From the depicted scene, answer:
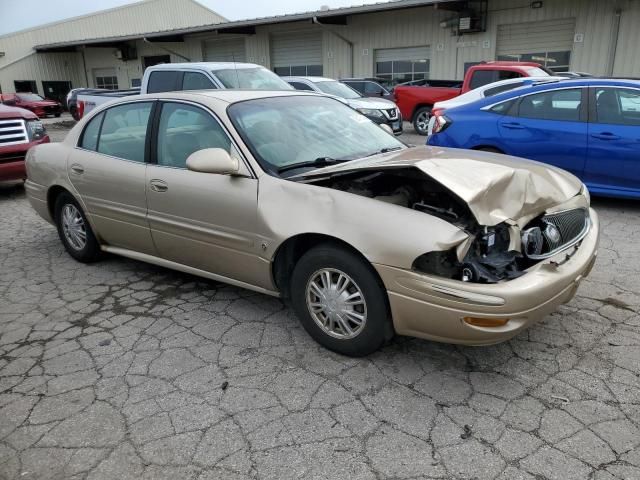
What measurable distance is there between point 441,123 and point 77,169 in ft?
15.6

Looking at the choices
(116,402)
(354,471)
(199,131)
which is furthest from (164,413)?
(199,131)

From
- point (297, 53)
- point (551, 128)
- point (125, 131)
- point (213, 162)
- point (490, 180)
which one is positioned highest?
point (297, 53)

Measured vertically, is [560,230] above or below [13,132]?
below

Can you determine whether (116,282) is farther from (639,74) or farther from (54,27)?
(54,27)

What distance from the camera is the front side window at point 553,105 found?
20.3 feet

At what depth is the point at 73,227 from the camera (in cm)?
486

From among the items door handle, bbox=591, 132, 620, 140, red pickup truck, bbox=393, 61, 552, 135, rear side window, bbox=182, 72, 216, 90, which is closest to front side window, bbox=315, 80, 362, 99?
red pickup truck, bbox=393, 61, 552, 135

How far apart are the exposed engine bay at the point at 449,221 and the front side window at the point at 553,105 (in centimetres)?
393

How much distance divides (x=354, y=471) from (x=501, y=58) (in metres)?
18.1

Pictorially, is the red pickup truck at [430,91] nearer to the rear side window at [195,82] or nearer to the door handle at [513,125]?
the door handle at [513,125]

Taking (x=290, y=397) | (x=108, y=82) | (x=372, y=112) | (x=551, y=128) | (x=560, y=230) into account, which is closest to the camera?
(x=290, y=397)

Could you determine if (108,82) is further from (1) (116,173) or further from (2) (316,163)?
(2) (316,163)

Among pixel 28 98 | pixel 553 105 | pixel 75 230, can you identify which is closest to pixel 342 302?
pixel 75 230

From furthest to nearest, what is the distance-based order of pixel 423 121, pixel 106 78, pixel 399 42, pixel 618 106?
pixel 106 78, pixel 399 42, pixel 423 121, pixel 618 106
